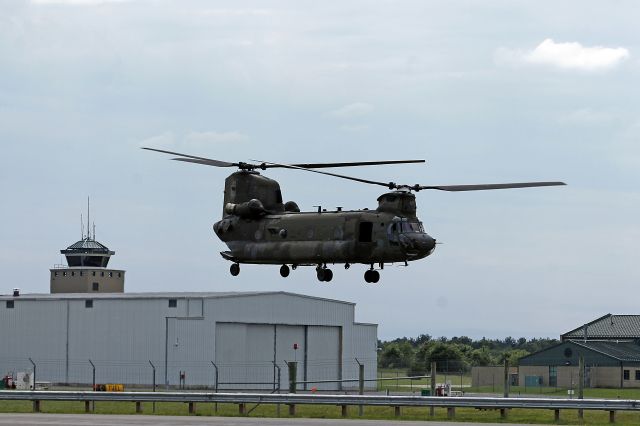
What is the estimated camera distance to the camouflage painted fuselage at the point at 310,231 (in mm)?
38625

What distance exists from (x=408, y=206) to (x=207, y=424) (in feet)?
33.7

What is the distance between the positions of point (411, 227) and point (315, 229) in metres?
3.47

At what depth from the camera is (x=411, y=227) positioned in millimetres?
38625

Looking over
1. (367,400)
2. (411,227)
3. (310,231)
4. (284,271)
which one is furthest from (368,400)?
(411,227)

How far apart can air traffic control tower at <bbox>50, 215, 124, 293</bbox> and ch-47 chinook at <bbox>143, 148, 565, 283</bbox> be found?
215 ft

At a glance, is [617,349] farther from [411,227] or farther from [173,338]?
[411,227]

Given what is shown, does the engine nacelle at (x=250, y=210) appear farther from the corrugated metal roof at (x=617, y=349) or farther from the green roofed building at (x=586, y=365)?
the corrugated metal roof at (x=617, y=349)

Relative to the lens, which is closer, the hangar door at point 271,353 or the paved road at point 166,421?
the paved road at point 166,421

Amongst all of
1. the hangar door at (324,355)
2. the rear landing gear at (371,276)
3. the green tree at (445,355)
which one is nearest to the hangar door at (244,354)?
the hangar door at (324,355)

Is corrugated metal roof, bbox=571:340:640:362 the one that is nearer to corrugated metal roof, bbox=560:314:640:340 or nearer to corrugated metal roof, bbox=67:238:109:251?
corrugated metal roof, bbox=560:314:640:340

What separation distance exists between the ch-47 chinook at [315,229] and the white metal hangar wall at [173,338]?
32.0m

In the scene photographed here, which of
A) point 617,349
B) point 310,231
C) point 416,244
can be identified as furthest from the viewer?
point 617,349

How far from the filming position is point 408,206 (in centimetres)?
3928

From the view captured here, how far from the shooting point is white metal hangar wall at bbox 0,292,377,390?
75.6m
